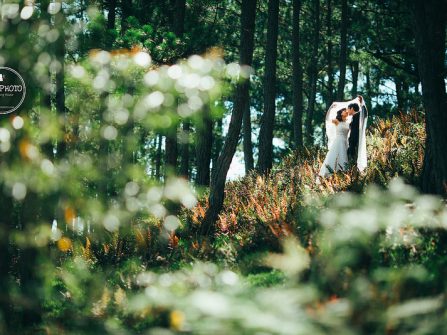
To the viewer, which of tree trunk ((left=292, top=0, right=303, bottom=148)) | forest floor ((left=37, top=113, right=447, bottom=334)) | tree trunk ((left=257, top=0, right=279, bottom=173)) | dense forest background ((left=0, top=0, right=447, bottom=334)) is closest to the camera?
forest floor ((left=37, top=113, right=447, bottom=334))

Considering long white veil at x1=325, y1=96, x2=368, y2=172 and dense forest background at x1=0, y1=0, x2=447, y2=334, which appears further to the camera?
long white veil at x1=325, y1=96, x2=368, y2=172

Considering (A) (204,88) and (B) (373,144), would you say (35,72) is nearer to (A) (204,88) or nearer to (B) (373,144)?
(A) (204,88)

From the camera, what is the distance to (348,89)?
34469 mm

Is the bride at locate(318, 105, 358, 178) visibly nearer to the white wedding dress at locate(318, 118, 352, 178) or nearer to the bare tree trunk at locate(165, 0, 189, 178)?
the white wedding dress at locate(318, 118, 352, 178)

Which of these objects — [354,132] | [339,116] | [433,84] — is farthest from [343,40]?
[433,84]

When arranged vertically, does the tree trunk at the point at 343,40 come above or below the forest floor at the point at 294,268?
above

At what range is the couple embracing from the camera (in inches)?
450

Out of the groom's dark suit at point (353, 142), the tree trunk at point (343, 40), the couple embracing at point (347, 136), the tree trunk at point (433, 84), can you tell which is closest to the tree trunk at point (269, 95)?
the couple embracing at point (347, 136)

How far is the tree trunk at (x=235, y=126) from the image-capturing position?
31.0 feet

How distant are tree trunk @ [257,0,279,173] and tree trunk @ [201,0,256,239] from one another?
15.1ft

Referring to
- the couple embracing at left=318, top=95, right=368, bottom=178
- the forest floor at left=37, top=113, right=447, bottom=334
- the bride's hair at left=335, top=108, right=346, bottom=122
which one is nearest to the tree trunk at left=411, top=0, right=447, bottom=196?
the forest floor at left=37, top=113, right=447, bottom=334

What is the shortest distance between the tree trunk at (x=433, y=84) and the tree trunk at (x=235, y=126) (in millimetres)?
3354

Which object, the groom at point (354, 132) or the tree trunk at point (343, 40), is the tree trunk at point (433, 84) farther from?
the tree trunk at point (343, 40)

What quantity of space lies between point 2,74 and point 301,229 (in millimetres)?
4707
